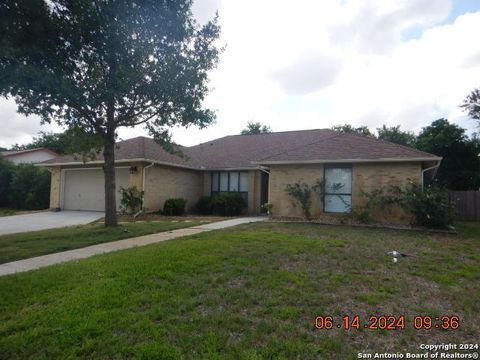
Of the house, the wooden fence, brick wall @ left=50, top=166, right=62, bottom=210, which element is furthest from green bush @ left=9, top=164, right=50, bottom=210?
the wooden fence

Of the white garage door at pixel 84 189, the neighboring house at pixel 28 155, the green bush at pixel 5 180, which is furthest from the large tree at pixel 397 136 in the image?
the neighboring house at pixel 28 155

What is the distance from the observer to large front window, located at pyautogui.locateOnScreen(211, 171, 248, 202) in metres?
17.8

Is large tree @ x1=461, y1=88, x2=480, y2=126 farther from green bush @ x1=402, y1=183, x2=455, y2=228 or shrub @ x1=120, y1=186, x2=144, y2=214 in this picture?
shrub @ x1=120, y1=186, x2=144, y2=214

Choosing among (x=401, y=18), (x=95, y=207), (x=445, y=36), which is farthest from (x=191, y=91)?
(x=95, y=207)

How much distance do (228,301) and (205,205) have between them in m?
13.7

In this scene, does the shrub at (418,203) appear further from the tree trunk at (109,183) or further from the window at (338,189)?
the tree trunk at (109,183)

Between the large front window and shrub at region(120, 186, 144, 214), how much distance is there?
485cm

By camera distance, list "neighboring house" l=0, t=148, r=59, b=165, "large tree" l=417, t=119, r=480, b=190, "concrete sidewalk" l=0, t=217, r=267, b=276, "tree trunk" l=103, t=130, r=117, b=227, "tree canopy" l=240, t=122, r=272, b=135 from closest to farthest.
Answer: "concrete sidewalk" l=0, t=217, r=267, b=276 → "tree trunk" l=103, t=130, r=117, b=227 → "large tree" l=417, t=119, r=480, b=190 → "neighboring house" l=0, t=148, r=59, b=165 → "tree canopy" l=240, t=122, r=272, b=135

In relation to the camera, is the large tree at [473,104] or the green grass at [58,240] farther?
the large tree at [473,104]

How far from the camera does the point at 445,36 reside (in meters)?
11.5

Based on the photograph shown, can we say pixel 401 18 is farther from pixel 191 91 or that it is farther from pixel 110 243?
pixel 110 243

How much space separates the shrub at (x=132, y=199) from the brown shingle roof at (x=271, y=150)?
1.70m

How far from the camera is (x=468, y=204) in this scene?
1759cm

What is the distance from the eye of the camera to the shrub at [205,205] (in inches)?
684
